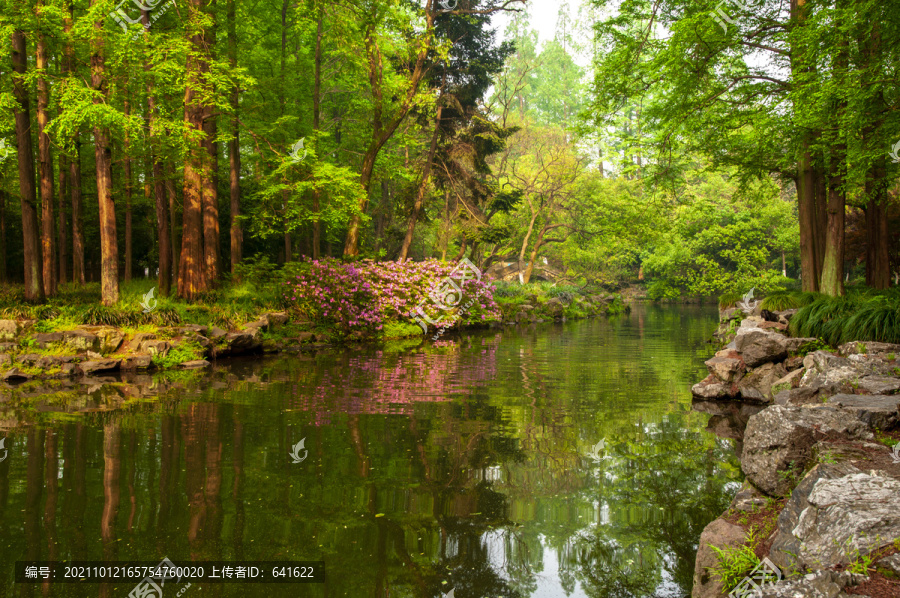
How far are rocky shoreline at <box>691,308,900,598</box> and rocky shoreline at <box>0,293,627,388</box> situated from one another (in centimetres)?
1034

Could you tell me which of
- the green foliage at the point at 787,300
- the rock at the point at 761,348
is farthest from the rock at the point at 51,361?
the green foliage at the point at 787,300

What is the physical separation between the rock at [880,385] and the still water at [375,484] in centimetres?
158

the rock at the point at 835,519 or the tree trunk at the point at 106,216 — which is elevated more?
the tree trunk at the point at 106,216

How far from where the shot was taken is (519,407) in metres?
8.46

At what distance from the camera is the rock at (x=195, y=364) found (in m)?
11.9

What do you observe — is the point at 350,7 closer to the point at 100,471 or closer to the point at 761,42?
the point at 761,42

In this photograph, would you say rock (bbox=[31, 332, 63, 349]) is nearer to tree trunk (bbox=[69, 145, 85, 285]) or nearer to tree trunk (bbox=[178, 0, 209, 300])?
tree trunk (bbox=[178, 0, 209, 300])

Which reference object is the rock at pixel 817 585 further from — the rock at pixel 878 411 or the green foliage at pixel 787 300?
the green foliage at pixel 787 300

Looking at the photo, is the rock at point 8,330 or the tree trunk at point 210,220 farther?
the tree trunk at point 210,220

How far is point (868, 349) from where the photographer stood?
776 cm

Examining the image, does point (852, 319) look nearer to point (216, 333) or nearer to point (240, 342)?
point (240, 342)

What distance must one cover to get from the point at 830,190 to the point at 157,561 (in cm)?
1389

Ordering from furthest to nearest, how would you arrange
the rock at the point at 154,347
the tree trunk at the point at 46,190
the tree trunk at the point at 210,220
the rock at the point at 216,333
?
1. the tree trunk at the point at 210,220
2. the tree trunk at the point at 46,190
3. the rock at the point at 216,333
4. the rock at the point at 154,347

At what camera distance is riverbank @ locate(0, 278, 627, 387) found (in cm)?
1060
